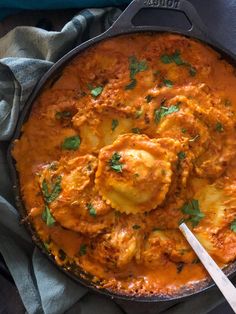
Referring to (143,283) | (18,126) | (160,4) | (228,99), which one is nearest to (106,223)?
(143,283)

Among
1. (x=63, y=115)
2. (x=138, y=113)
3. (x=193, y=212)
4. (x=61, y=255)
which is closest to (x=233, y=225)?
(x=193, y=212)

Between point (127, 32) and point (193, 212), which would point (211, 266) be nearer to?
point (193, 212)

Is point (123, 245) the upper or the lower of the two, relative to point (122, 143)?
lower

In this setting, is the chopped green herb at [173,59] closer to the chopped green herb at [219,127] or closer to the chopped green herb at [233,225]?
the chopped green herb at [219,127]

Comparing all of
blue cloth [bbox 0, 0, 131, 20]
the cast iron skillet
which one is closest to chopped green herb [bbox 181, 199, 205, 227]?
the cast iron skillet

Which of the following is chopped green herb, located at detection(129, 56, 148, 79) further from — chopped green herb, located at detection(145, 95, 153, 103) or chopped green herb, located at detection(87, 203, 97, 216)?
chopped green herb, located at detection(87, 203, 97, 216)

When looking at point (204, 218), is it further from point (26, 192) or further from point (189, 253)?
point (26, 192)

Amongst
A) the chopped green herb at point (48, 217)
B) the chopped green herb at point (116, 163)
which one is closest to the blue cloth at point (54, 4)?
the chopped green herb at point (116, 163)
